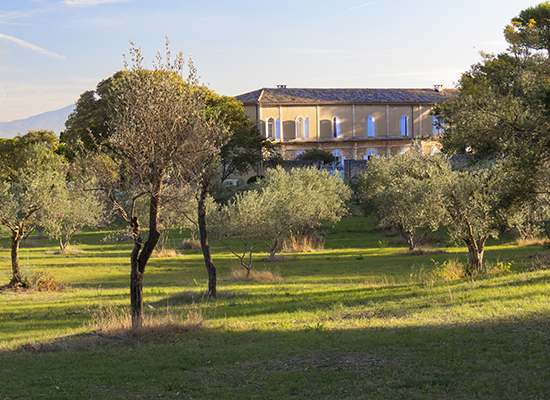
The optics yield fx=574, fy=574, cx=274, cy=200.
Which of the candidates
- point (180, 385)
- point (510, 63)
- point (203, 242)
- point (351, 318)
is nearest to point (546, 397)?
point (180, 385)

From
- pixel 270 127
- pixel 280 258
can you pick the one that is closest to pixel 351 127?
pixel 270 127

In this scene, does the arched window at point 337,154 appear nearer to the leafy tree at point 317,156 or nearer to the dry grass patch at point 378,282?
the leafy tree at point 317,156

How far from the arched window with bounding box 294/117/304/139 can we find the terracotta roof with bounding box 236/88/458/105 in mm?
2393

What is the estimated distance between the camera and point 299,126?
78000 millimetres

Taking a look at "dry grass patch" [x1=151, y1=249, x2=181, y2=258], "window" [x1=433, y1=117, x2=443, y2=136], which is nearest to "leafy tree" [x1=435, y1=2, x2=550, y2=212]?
"window" [x1=433, y1=117, x2=443, y2=136]

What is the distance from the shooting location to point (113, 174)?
420 inches

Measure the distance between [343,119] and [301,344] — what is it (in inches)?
2840

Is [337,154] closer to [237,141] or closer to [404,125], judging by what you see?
[404,125]

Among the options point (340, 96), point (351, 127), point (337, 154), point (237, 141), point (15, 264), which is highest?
point (340, 96)

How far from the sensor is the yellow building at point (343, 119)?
7638 centimetres

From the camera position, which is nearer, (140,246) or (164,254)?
(140,246)

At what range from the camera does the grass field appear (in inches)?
264

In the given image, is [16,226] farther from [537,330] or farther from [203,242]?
[537,330]

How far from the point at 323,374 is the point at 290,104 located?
70.9 meters
